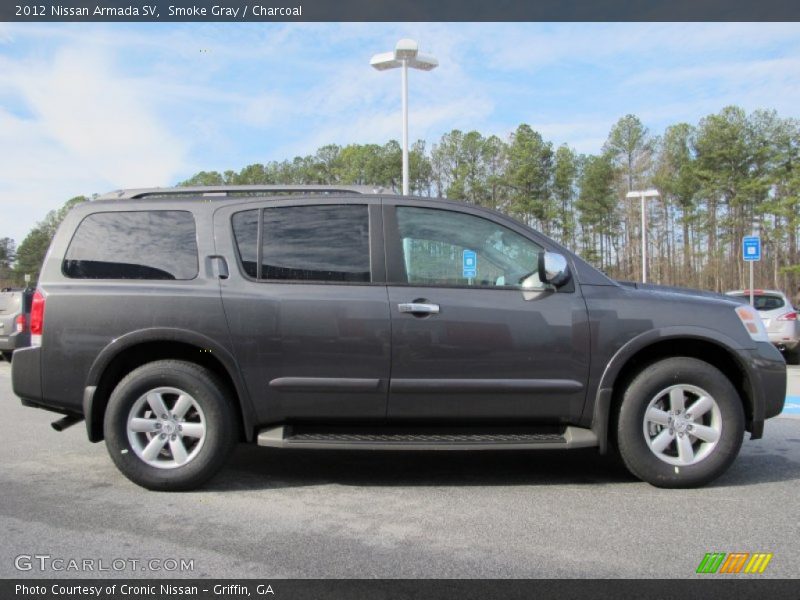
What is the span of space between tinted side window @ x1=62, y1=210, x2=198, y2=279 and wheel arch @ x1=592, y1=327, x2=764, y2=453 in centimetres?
280

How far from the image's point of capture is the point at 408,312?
4270 mm

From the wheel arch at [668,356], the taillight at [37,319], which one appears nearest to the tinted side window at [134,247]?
the taillight at [37,319]

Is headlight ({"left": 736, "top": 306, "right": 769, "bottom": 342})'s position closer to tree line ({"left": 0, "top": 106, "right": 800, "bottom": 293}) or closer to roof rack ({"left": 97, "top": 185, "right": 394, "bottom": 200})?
roof rack ({"left": 97, "top": 185, "right": 394, "bottom": 200})

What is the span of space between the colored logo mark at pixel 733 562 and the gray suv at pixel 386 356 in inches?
40.9

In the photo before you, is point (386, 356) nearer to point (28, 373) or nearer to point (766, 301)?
point (28, 373)

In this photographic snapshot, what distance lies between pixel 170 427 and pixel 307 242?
1.50 m

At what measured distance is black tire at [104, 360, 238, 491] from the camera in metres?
4.29

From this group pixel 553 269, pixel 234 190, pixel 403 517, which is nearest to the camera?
pixel 403 517

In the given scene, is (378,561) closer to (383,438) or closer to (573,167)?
(383,438)

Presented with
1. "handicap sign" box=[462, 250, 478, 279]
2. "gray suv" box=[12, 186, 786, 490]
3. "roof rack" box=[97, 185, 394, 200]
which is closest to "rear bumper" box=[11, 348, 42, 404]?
"gray suv" box=[12, 186, 786, 490]

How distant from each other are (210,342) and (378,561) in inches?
71.9

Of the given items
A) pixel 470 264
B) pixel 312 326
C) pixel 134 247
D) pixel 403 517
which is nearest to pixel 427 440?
pixel 403 517

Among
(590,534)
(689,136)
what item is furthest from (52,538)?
(689,136)

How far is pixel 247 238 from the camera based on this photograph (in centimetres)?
452
